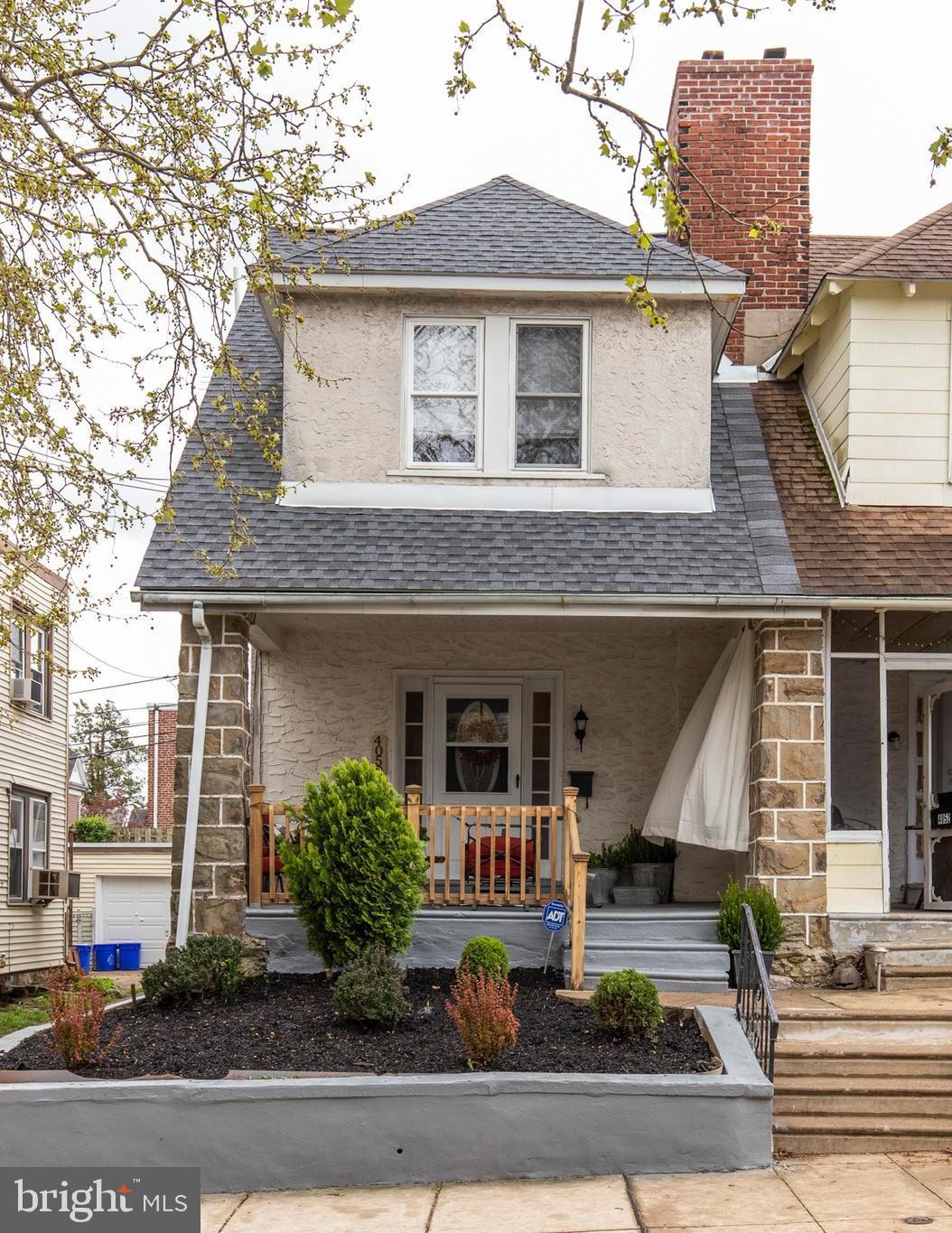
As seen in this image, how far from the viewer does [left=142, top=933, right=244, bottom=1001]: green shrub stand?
10039 mm

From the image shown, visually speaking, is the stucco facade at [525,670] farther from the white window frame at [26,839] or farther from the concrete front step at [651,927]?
the white window frame at [26,839]

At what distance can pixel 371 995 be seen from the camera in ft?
29.8

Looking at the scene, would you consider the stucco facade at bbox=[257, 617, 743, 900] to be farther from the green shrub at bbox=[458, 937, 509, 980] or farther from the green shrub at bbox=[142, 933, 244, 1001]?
the green shrub at bbox=[458, 937, 509, 980]

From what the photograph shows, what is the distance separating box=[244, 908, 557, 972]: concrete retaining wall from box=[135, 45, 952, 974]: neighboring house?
0.99ft

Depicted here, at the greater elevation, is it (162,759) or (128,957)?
(162,759)

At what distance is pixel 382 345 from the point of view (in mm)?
12578

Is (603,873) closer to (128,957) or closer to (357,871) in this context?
(357,871)

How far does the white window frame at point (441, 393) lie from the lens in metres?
12.6

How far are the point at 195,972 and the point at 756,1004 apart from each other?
3.90 m

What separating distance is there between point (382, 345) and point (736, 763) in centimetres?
474

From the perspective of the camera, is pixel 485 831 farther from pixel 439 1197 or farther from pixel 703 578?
pixel 439 1197

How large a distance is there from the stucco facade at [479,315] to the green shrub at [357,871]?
3.35 meters

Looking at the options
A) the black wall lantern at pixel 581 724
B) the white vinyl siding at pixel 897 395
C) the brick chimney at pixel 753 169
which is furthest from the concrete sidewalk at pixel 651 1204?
the brick chimney at pixel 753 169

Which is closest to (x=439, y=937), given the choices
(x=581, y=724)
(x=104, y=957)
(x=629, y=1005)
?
(x=581, y=724)
